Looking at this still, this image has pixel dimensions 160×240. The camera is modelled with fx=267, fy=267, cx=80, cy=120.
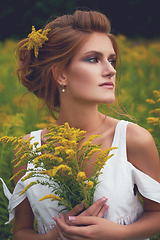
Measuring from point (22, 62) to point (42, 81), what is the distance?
27 centimetres

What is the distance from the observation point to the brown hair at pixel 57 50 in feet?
5.10

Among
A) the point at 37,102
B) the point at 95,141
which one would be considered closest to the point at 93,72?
the point at 95,141

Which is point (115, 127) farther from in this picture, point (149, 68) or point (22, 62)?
point (149, 68)

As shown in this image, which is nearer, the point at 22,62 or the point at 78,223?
the point at 78,223

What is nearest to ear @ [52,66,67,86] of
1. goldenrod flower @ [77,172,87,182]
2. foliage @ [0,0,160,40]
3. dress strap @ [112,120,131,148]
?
dress strap @ [112,120,131,148]

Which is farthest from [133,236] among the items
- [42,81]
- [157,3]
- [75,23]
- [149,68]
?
[157,3]

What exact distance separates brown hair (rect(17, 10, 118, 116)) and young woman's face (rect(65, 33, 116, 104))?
0.05m

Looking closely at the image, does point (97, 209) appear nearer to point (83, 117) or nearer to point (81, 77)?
point (83, 117)

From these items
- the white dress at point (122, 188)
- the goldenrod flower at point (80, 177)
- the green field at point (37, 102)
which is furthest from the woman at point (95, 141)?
the green field at point (37, 102)

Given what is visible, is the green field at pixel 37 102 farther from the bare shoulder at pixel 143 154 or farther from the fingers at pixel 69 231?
the fingers at pixel 69 231

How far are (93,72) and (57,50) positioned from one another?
0.30m

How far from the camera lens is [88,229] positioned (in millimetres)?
1233

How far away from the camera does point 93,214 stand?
130cm

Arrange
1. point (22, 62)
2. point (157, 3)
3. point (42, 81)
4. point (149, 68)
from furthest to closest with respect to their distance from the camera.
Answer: point (157, 3)
point (149, 68)
point (22, 62)
point (42, 81)
